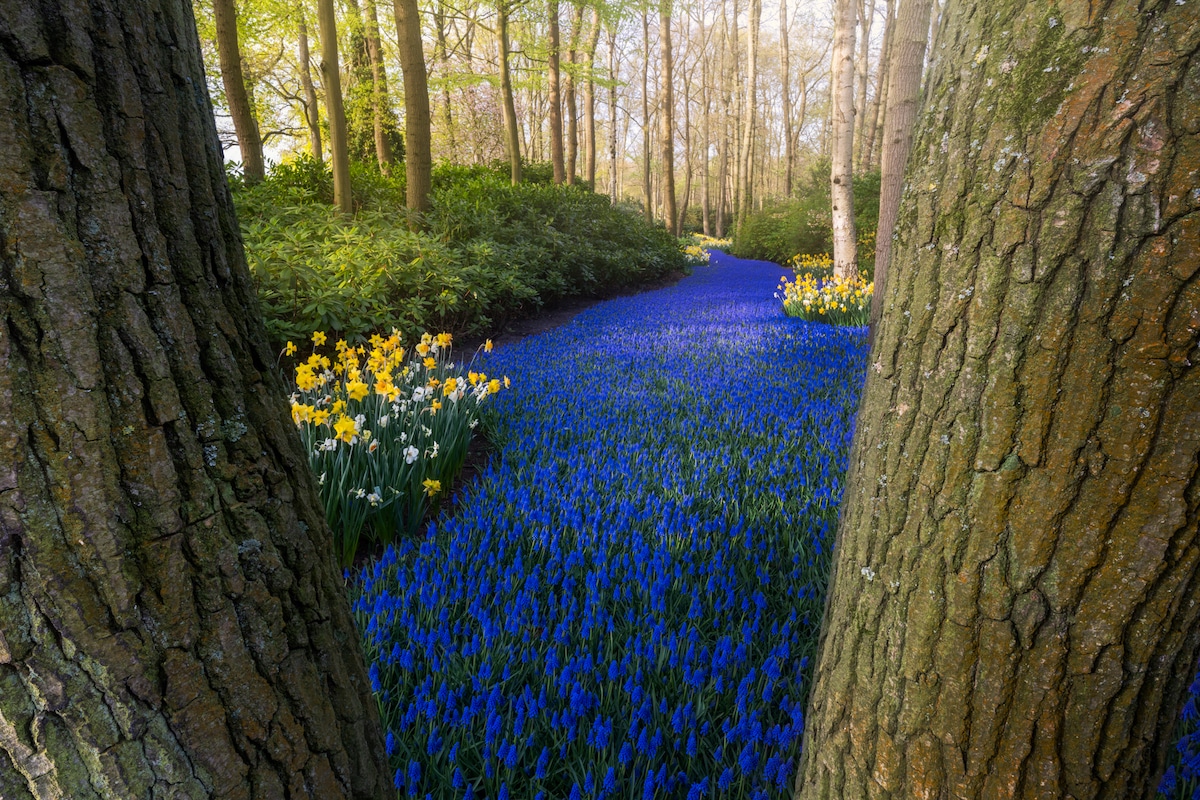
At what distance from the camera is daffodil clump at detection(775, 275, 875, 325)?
7121 mm

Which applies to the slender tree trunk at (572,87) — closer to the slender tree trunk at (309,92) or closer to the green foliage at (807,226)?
the green foliage at (807,226)

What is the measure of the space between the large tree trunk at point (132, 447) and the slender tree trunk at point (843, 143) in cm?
825

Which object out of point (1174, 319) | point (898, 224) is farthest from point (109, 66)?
point (1174, 319)

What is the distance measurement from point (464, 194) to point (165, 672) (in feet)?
31.6

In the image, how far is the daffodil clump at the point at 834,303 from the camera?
7121 mm

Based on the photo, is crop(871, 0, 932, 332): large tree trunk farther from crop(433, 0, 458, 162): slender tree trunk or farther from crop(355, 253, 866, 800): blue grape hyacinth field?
crop(433, 0, 458, 162): slender tree trunk

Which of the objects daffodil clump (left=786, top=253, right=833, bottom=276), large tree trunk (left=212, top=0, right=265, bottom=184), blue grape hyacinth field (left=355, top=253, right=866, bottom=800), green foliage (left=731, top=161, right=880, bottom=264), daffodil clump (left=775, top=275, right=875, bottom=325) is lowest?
blue grape hyacinth field (left=355, top=253, right=866, bottom=800)

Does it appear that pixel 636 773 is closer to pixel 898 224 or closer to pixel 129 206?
pixel 898 224

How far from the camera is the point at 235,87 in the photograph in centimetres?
807

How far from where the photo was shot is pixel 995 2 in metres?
0.83

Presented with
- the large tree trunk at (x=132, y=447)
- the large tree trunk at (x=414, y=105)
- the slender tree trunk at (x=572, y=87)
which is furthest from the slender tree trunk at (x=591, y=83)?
the large tree trunk at (x=132, y=447)

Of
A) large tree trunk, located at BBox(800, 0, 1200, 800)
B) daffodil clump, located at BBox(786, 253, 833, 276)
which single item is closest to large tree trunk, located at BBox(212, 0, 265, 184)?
large tree trunk, located at BBox(800, 0, 1200, 800)

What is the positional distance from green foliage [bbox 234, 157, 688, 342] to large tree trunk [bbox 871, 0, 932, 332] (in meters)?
3.78

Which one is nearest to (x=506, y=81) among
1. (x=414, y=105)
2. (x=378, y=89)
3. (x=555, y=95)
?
(x=378, y=89)
